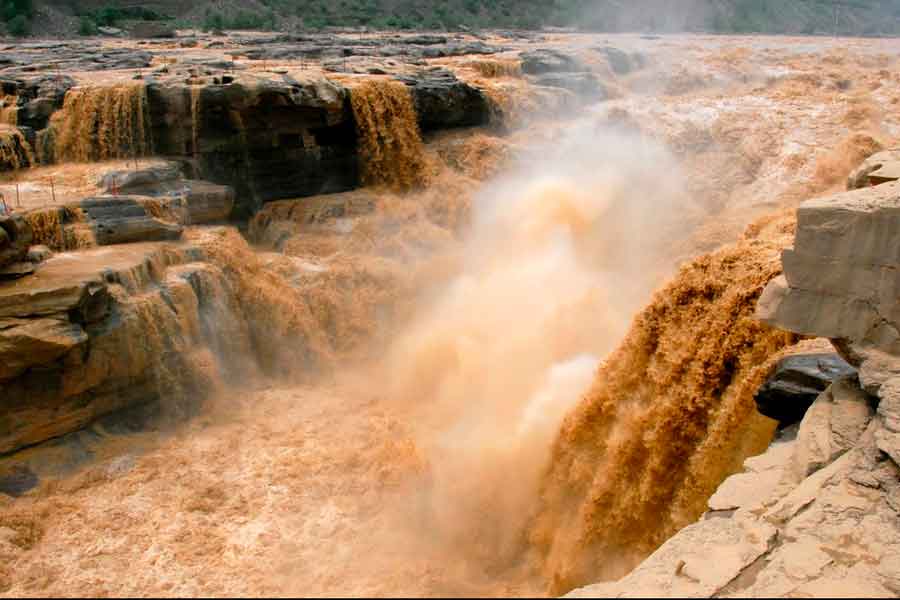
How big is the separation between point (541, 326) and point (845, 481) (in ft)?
16.4

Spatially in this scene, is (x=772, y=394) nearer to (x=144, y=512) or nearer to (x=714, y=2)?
(x=144, y=512)

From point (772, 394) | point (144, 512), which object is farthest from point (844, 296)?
point (144, 512)

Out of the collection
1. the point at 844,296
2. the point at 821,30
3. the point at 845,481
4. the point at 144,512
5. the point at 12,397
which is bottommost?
the point at 144,512

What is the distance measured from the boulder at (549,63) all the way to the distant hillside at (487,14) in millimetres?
14437

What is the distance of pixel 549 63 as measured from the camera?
15.9m

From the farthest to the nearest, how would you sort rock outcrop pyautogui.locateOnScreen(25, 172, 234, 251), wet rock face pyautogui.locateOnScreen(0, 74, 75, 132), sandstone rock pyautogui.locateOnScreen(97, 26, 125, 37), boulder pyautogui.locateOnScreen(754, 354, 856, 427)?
sandstone rock pyautogui.locateOnScreen(97, 26, 125, 37) → wet rock face pyautogui.locateOnScreen(0, 74, 75, 132) → rock outcrop pyautogui.locateOnScreen(25, 172, 234, 251) → boulder pyautogui.locateOnScreen(754, 354, 856, 427)

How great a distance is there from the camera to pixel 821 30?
124 ft

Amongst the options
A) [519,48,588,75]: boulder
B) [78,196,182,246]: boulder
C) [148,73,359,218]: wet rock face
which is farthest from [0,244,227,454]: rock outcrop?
[519,48,588,75]: boulder

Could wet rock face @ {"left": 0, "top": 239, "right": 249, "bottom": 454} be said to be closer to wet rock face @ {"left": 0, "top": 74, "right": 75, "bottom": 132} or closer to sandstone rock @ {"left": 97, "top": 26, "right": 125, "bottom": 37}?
wet rock face @ {"left": 0, "top": 74, "right": 75, "bottom": 132}

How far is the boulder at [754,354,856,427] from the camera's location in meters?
5.16

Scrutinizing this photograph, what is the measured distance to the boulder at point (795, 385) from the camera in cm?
516

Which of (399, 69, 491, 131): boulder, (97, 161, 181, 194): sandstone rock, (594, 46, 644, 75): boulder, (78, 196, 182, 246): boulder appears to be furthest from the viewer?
(594, 46, 644, 75): boulder

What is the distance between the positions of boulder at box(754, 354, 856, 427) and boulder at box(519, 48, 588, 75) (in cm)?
1138

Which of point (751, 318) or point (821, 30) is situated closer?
point (751, 318)
